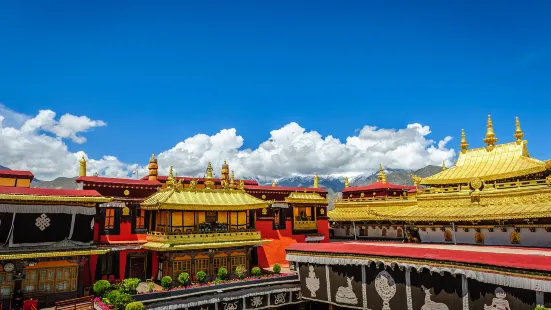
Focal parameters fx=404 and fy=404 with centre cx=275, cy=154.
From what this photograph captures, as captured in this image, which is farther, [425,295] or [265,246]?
[265,246]

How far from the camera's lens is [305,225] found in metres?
36.9

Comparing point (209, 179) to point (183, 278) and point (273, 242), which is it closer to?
point (273, 242)

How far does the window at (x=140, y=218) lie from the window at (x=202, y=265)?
5.02m

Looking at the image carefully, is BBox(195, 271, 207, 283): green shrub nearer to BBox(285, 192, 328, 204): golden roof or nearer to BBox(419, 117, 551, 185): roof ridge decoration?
BBox(285, 192, 328, 204): golden roof

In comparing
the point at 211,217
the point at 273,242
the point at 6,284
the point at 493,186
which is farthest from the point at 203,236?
the point at 493,186

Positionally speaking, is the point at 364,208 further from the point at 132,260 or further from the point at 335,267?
the point at 132,260

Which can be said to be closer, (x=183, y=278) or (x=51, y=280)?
(x=51, y=280)

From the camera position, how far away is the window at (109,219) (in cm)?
2777

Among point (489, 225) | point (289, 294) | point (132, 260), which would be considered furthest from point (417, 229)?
point (132, 260)

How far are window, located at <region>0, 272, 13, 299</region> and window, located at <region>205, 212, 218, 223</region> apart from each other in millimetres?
12164

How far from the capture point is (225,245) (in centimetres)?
2834

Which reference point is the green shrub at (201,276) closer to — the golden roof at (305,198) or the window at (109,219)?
the window at (109,219)

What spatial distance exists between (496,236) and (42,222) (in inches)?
1016

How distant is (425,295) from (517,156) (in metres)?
13.3
